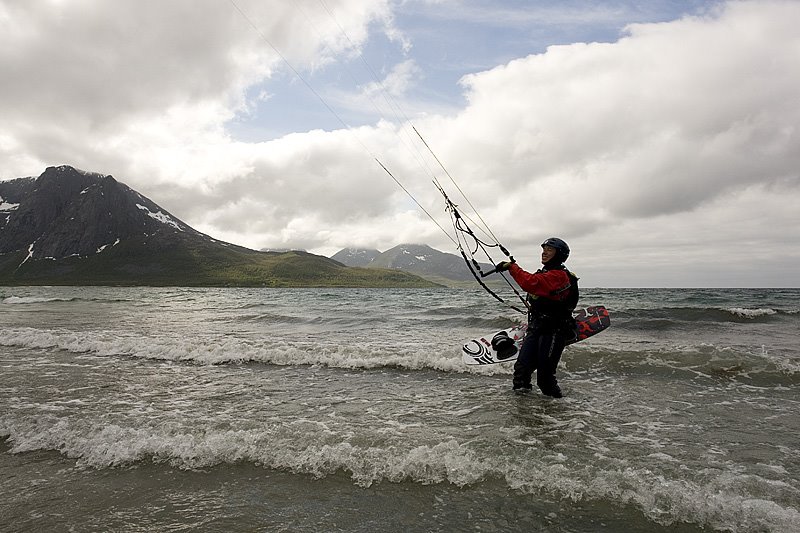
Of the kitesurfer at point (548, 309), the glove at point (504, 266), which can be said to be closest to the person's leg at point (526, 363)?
the kitesurfer at point (548, 309)

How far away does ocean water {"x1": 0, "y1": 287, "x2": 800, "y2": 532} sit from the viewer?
470 cm

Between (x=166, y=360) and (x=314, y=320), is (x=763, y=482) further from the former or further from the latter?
(x=314, y=320)

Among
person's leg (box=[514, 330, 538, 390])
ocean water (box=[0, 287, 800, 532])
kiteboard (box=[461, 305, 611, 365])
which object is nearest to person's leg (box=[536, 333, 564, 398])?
person's leg (box=[514, 330, 538, 390])

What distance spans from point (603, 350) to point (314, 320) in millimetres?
18380

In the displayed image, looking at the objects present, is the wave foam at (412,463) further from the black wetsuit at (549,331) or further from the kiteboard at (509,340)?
the kiteboard at (509,340)

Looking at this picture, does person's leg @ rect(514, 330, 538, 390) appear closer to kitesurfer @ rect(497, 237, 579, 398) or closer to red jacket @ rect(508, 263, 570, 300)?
kitesurfer @ rect(497, 237, 579, 398)

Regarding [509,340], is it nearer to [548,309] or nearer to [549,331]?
[549,331]

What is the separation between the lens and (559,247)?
891 cm

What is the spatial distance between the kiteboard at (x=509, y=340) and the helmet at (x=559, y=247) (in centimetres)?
222

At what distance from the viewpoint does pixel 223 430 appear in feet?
23.4

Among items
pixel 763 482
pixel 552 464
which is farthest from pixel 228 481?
pixel 763 482

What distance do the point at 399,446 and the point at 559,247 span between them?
17.2 ft

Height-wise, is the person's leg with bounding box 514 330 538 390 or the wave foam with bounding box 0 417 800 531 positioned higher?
the person's leg with bounding box 514 330 538 390

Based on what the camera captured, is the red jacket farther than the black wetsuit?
No
